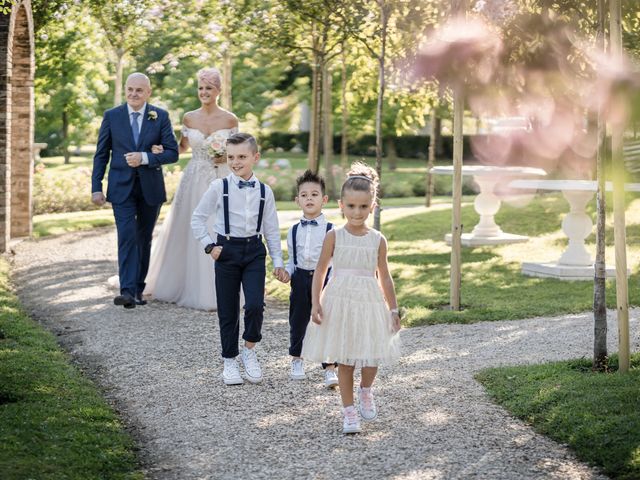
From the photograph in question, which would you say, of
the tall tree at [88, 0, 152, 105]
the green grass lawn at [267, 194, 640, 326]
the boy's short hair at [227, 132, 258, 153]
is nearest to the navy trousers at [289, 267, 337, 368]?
the boy's short hair at [227, 132, 258, 153]

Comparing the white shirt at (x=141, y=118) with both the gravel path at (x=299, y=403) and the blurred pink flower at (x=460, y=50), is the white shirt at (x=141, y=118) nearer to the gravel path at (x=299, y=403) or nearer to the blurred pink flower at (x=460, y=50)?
the gravel path at (x=299, y=403)

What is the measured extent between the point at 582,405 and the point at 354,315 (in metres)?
1.38

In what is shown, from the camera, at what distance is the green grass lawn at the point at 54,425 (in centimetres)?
459

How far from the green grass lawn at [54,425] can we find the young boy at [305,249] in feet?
4.49

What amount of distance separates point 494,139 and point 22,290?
35.7 meters

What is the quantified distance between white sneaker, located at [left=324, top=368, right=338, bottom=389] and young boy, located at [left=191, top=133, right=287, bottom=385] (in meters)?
0.45

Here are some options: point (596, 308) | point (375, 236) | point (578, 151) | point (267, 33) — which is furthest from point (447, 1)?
point (578, 151)

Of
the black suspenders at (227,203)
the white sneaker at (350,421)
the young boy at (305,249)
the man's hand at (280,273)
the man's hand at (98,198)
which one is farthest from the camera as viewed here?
the man's hand at (98,198)

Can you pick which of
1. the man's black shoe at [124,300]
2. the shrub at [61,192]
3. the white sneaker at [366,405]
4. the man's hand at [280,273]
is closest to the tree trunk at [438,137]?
the shrub at [61,192]

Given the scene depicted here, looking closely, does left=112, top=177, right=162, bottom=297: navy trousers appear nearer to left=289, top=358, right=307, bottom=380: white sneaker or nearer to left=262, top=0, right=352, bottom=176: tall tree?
left=289, top=358, right=307, bottom=380: white sneaker

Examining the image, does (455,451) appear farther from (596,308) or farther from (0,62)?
(0,62)

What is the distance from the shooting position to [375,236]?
5.41m

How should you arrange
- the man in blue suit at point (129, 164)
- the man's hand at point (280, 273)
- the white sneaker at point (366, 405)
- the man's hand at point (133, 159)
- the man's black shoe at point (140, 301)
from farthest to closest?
1. the man's black shoe at point (140, 301)
2. the man in blue suit at point (129, 164)
3. the man's hand at point (133, 159)
4. the man's hand at point (280, 273)
5. the white sneaker at point (366, 405)

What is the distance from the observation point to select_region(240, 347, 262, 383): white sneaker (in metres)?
6.52
